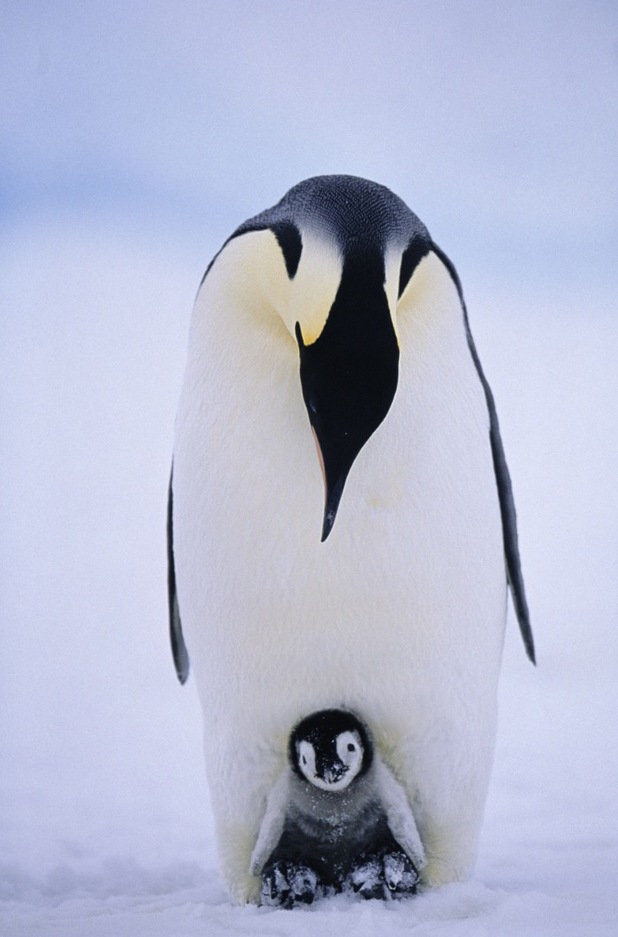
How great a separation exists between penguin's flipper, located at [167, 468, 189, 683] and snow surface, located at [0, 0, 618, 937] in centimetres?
5

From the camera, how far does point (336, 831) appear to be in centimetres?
151

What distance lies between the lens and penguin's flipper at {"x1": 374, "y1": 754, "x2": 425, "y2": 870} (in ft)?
4.98

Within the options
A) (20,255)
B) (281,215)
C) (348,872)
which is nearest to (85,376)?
(20,255)

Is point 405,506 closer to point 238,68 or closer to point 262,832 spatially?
point 262,832

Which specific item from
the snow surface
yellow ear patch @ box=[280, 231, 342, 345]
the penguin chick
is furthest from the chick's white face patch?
yellow ear patch @ box=[280, 231, 342, 345]

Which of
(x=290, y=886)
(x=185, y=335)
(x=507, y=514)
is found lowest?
(x=290, y=886)

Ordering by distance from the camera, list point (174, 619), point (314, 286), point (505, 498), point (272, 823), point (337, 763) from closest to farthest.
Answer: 1. point (314, 286)
2. point (337, 763)
3. point (272, 823)
4. point (505, 498)
5. point (174, 619)

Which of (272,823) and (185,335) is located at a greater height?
(185,335)

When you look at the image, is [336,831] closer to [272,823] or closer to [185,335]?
[272,823]

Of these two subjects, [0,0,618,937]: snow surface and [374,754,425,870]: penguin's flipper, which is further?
[0,0,618,937]: snow surface

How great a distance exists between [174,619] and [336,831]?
1.68 feet

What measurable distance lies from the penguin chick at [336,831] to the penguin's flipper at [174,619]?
15.2 inches

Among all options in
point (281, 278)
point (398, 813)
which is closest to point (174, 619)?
point (398, 813)

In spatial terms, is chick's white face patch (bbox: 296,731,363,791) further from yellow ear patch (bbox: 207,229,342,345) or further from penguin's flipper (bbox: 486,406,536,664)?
yellow ear patch (bbox: 207,229,342,345)
